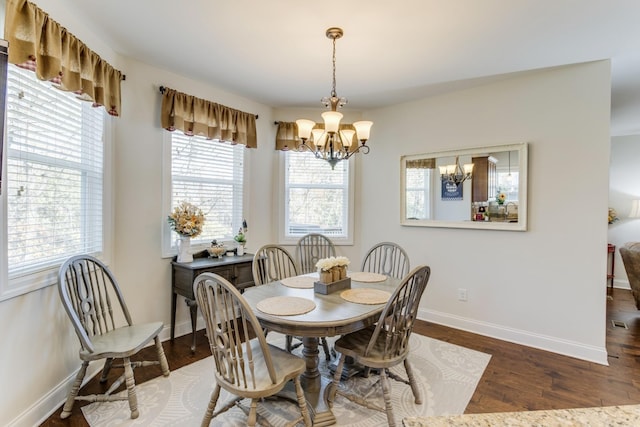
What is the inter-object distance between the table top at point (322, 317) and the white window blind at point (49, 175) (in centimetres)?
135

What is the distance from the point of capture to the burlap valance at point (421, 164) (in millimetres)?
3636

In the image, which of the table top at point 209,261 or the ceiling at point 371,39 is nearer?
the ceiling at point 371,39

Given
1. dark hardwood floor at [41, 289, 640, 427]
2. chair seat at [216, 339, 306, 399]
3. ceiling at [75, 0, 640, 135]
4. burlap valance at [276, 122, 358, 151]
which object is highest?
ceiling at [75, 0, 640, 135]

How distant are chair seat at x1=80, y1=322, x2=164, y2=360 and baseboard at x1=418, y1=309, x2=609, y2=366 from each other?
2855 mm

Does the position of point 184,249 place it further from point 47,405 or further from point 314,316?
point 314,316

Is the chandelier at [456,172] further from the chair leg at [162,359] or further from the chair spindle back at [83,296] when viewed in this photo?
the chair spindle back at [83,296]

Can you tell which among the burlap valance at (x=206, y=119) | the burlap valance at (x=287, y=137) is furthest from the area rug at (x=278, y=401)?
the burlap valance at (x=287, y=137)

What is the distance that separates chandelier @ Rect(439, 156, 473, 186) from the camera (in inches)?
133

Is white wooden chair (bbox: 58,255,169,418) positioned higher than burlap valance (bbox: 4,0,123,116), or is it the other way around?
burlap valance (bbox: 4,0,123,116)

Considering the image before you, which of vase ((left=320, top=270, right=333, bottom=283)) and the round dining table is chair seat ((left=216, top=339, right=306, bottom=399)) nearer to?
the round dining table

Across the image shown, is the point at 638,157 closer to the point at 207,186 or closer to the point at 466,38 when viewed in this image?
the point at 466,38

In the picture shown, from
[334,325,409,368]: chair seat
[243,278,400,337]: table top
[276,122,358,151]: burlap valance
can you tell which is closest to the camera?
[243,278,400,337]: table top

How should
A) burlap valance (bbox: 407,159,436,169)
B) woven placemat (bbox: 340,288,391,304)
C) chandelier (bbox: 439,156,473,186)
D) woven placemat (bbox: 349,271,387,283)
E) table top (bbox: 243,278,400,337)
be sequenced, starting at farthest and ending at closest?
burlap valance (bbox: 407,159,436,169)
chandelier (bbox: 439,156,473,186)
woven placemat (bbox: 349,271,387,283)
woven placemat (bbox: 340,288,391,304)
table top (bbox: 243,278,400,337)

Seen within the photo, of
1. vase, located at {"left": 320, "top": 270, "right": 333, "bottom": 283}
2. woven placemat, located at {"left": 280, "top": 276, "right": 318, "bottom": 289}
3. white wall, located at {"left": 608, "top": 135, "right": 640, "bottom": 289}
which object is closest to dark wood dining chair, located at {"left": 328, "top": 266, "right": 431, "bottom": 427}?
vase, located at {"left": 320, "top": 270, "right": 333, "bottom": 283}
